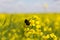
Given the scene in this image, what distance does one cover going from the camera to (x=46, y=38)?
1.65 m

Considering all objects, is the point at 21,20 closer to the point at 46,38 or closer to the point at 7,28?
the point at 7,28

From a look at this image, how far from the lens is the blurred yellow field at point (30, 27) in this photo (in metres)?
1.65

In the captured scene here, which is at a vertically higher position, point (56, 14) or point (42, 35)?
point (56, 14)

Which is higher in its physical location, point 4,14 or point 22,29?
point 4,14

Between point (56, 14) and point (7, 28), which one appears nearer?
point (7, 28)

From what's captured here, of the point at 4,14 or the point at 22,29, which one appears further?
the point at 4,14

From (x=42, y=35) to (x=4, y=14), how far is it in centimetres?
41

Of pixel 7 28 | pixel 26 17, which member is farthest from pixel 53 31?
pixel 7 28

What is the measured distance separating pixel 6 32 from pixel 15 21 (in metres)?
0.13

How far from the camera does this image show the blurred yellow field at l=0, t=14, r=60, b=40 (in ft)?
5.40

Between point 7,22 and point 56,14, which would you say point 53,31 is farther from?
point 7,22

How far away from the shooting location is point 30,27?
1644 mm

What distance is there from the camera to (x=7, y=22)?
1.71m

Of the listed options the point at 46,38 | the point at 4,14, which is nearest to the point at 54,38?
the point at 46,38
